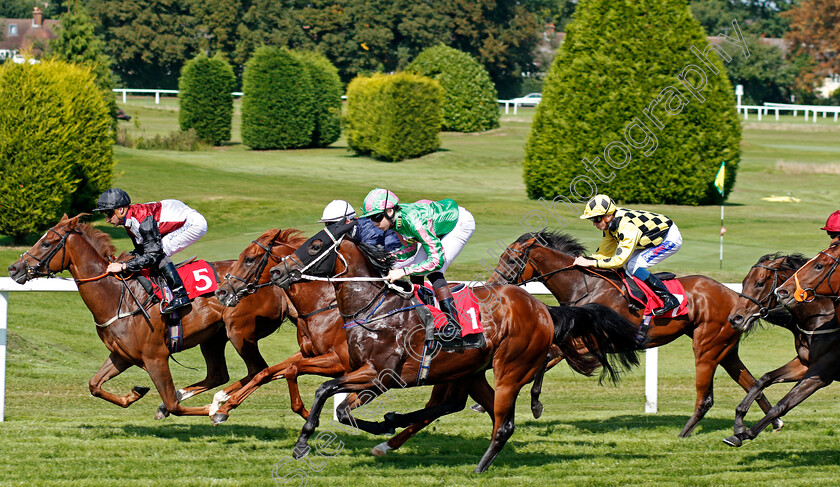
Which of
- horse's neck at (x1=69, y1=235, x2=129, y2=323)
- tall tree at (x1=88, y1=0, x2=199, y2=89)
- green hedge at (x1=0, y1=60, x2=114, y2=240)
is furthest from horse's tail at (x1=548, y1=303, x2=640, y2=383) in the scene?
tall tree at (x1=88, y1=0, x2=199, y2=89)

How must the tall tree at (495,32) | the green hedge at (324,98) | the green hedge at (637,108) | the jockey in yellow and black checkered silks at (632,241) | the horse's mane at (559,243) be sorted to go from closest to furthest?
1. the jockey in yellow and black checkered silks at (632,241)
2. the horse's mane at (559,243)
3. the green hedge at (637,108)
4. the green hedge at (324,98)
5. the tall tree at (495,32)

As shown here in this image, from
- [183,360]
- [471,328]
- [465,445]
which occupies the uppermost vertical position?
[471,328]

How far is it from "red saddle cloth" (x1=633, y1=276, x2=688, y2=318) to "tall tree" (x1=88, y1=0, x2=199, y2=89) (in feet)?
154

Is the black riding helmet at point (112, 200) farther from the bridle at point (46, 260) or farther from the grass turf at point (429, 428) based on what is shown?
the grass turf at point (429, 428)

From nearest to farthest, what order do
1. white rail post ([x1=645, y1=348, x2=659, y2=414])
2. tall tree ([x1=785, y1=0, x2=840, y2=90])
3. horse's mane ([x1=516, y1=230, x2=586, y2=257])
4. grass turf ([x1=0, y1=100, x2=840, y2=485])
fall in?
grass turf ([x1=0, y1=100, x2=840, y2=485])
horse's mane ([x1=516, y1=230, x2=586, y2=257])
white rail post ([x1=645, y1=348, x2=659, y2=414])
tall tree ([x1=785, y1=0, x2=840, y2=90])

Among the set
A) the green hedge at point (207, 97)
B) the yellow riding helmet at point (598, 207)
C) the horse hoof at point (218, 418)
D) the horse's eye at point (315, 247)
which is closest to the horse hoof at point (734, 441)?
the yellow riding helmet at point (598, 207)

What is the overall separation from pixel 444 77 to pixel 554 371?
83.7 ft

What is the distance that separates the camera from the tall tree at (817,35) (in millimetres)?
44531

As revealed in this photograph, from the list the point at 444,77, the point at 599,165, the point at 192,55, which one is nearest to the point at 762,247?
the point at 599,165

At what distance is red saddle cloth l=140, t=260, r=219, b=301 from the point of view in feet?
23.2

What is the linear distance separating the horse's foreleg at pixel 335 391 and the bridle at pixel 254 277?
102 cm

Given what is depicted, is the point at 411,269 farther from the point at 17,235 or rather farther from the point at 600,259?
the point at 17,235

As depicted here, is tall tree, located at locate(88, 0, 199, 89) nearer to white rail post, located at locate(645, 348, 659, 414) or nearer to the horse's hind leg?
the horse's hind leg

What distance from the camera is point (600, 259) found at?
7.33m
